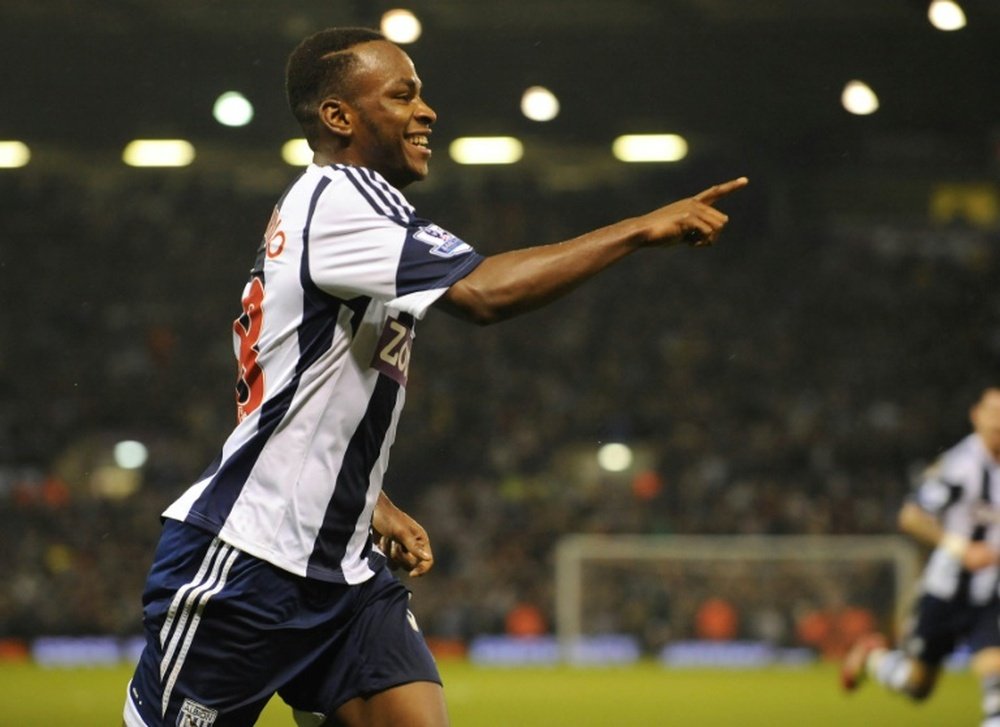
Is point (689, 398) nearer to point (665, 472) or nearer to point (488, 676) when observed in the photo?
point (665, 472)

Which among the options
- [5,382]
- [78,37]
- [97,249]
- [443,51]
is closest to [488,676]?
[443,51]

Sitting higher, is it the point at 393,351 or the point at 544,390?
the point at 544,390

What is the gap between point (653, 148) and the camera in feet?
74.5

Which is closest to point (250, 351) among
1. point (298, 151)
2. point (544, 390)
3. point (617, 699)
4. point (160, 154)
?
point (617, 699)

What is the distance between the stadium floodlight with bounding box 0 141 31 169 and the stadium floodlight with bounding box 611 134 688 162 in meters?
8.49

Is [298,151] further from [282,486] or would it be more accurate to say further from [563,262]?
[563,262]

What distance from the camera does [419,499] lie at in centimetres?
2073

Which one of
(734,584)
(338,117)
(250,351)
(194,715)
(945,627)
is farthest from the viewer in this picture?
(734,584)

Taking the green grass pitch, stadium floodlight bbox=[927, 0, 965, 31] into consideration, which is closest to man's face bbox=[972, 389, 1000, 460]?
the green grass pitch

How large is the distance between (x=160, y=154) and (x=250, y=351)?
20669mm

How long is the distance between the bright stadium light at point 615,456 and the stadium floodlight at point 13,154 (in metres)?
9.20

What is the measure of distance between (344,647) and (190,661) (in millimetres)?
380

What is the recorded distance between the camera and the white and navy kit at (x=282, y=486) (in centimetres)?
337

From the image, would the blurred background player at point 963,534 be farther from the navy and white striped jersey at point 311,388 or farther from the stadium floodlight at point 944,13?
the navy and white striped jersey at point 311,388
